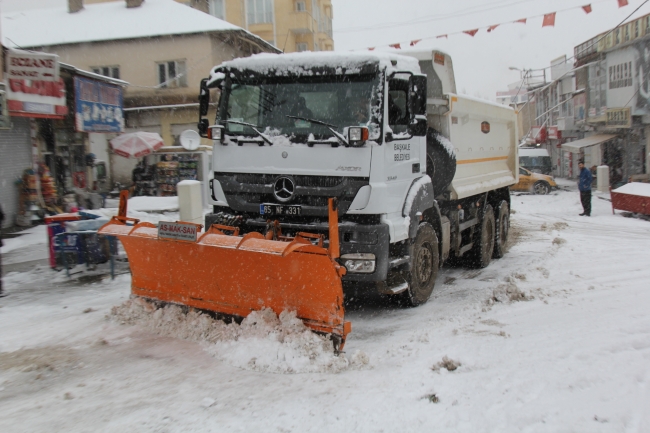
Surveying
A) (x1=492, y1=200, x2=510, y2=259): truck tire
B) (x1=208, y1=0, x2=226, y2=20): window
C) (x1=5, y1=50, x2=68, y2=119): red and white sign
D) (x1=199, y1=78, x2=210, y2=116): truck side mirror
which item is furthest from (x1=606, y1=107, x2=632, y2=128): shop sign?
(x1=199, y1=78, x2=210, y2=116): truck side mirror

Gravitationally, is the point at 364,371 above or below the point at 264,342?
below

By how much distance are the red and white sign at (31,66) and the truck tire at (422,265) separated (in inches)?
417

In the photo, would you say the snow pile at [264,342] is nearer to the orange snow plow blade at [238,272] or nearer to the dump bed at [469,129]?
the orange snow plow blade at [238,272]

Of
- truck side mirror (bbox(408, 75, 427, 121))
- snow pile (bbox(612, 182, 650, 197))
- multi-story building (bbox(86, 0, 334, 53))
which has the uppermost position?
multi-story building (bbox(86, 0, 334, 53))

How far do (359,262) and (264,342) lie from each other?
4.45 ft

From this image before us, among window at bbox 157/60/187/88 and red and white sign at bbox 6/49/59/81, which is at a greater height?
window at bbox 157/60/187/88

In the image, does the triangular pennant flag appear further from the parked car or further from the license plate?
the parked car

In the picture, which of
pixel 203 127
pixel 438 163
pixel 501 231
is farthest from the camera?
pixel 501 231

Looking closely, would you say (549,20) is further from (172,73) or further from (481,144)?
(172,73)

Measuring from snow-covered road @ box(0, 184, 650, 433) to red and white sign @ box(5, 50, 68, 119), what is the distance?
724cm

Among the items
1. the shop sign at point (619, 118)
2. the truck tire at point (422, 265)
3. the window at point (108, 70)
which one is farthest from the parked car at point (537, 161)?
the truck tire at point (422, 265)

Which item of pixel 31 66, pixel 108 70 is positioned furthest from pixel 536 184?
pixel 31 66

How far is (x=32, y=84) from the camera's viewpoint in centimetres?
1341

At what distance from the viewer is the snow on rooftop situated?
90.6 feet
